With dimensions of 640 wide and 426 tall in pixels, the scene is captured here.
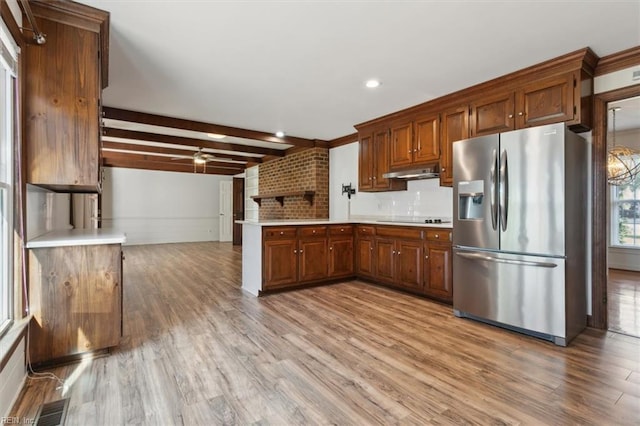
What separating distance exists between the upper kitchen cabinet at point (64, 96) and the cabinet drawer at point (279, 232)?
204 cm

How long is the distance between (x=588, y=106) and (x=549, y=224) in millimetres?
1251

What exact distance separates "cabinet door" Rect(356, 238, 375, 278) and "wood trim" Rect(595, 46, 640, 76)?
303 cm

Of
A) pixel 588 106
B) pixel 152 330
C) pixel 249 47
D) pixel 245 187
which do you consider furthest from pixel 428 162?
pixel 245 187

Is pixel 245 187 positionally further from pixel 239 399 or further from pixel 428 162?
pixel 239 399

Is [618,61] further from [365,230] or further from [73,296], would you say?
[73,296]

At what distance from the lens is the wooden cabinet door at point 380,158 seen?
15.2 ft

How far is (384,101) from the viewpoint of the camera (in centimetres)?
399

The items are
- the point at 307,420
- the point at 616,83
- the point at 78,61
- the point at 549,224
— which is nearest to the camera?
the point at 307,420

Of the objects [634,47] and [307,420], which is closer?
[307,420]

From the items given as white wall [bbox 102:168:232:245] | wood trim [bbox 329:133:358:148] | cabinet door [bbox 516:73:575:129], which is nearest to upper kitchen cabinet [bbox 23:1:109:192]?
cabinet door [bbox 516:73:575:129]

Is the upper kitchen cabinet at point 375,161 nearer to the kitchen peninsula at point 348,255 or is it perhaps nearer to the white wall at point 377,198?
the white wall at point 377,198

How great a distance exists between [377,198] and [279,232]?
194 centimetres

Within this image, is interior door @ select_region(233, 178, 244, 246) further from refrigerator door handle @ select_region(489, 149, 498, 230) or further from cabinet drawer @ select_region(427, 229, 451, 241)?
refrigerator door handle @ select_region(489, 149, 498, 230)

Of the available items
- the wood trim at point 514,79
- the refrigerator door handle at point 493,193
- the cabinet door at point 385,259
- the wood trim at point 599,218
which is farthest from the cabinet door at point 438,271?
the wood trim at point 514,79
